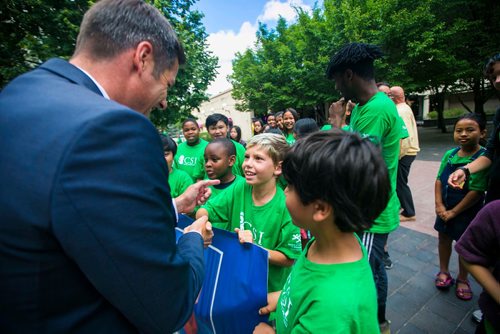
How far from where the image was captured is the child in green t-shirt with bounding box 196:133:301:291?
190 centimetres

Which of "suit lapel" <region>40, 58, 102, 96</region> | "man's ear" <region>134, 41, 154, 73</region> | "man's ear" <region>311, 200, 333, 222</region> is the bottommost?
"man's ear" <region>311, 200, 333, 222</region>

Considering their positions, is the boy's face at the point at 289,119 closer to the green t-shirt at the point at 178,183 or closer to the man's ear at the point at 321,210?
the green t-shirt at the point at 178,183

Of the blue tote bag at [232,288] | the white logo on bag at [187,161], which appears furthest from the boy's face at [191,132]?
the blue tote bag at [232,288]

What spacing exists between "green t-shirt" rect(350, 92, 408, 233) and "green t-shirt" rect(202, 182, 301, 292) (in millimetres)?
825

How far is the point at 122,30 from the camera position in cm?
106

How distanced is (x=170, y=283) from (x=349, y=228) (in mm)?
737

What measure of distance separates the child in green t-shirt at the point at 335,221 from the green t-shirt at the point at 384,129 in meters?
1.20

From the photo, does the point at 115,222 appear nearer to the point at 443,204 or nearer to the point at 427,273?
the point at 443,204

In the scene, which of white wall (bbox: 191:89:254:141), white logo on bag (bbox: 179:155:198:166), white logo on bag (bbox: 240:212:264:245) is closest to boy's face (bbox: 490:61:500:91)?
white logo on bag (bbox: 240:212:264:245)

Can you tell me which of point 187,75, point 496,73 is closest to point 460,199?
point 496,73

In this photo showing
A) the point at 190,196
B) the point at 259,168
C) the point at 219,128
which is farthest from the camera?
the point at 219,128

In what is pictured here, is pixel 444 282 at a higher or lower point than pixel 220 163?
lower

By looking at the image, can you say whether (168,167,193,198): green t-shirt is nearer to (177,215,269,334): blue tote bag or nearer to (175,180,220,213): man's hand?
(175,180,220,213): man's hand

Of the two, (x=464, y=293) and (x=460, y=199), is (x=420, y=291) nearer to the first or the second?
(x=464, y=293)
